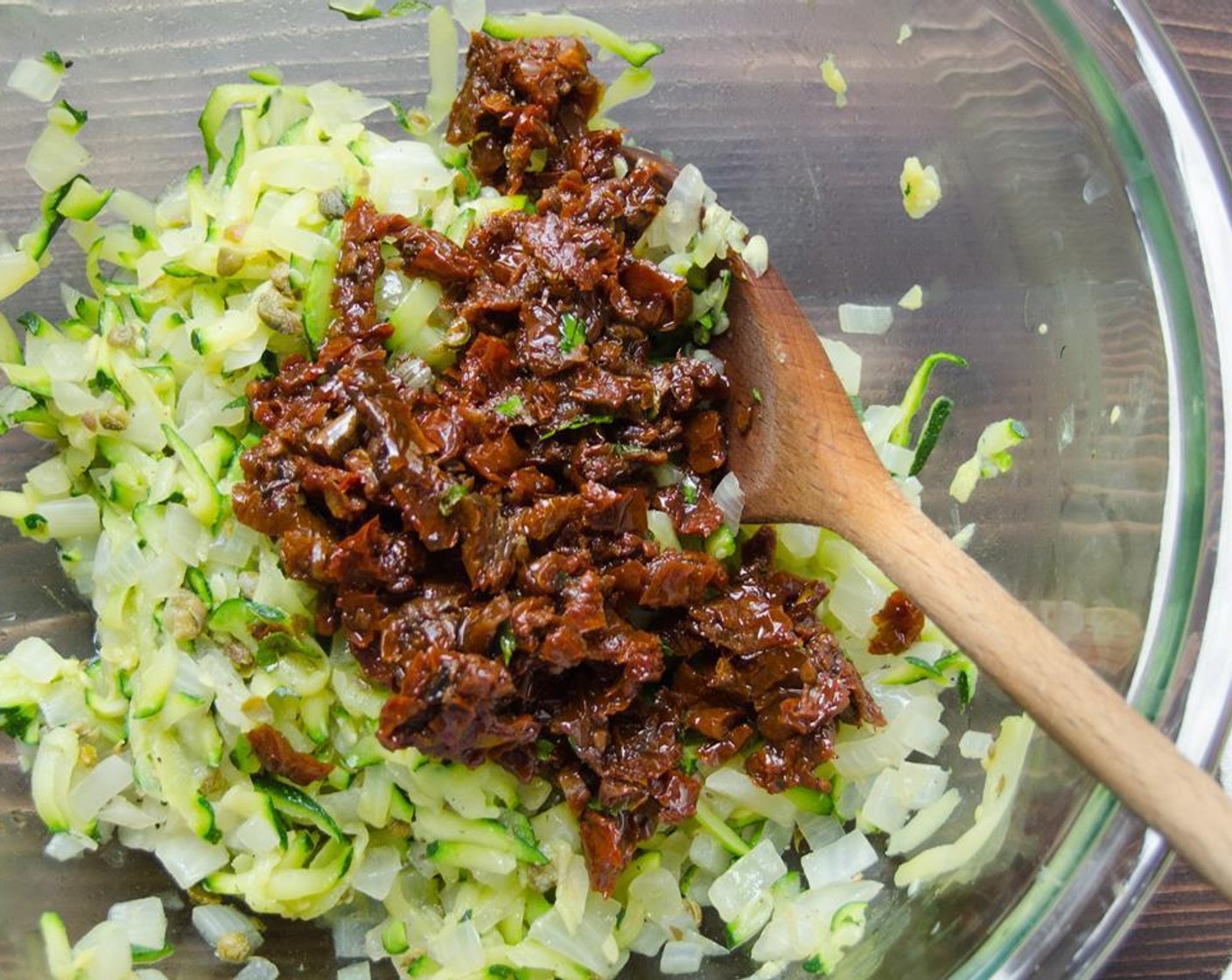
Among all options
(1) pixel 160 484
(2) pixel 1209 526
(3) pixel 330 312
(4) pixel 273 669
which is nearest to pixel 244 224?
(3) pixel 330 312

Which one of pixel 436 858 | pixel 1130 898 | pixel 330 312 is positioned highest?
pixel 330 312

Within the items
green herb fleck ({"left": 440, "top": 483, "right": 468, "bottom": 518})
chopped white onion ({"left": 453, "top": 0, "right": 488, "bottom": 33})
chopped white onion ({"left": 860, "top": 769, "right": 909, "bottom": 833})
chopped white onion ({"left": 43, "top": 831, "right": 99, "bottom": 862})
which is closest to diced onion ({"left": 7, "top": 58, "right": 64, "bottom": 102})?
chopped white onion ({"left": 453, "top": 0, "right": 488, "bottom": 33})

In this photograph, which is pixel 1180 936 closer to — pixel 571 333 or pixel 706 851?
pixel 706 851

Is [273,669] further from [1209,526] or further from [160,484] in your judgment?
[1209,526]

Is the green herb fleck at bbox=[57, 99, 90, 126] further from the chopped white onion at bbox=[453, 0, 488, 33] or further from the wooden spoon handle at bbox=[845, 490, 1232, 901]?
the wooden spoon handle at bbox=[845, 490, 1232, 901]

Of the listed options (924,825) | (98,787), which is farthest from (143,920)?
(924,825)

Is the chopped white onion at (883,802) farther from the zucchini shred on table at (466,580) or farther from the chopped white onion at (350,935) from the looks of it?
the chopped white onion at (350,935)
